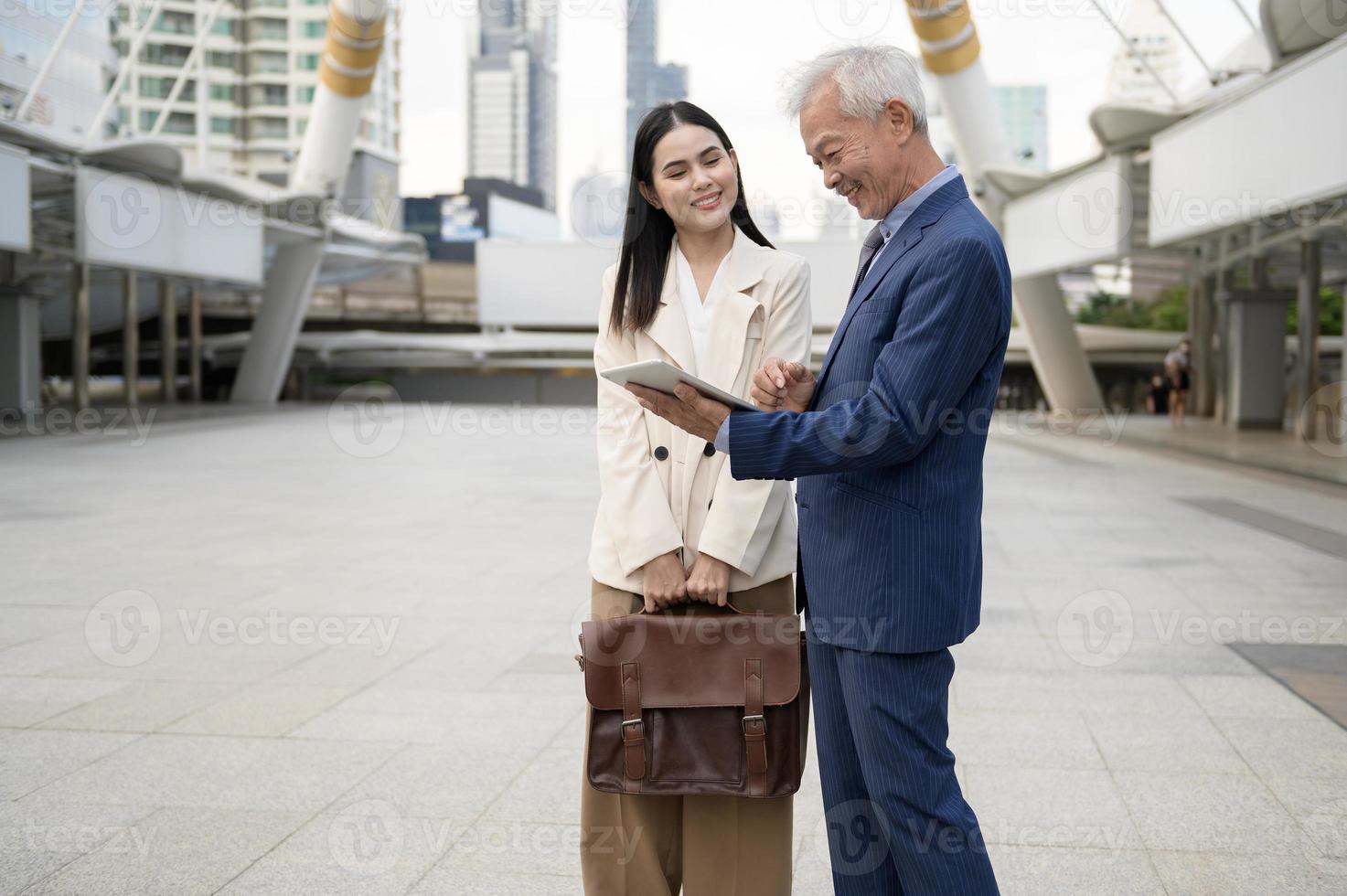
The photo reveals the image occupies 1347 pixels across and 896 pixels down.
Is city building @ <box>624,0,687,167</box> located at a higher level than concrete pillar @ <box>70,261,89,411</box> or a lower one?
higher

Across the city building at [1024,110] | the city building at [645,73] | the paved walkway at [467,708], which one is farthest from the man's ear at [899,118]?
the city building at [1024,110]

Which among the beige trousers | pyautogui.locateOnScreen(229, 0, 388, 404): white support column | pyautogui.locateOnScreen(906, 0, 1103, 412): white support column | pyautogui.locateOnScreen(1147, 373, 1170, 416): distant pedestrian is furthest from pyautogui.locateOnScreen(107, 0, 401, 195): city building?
the beige trousers

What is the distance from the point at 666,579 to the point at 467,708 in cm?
272

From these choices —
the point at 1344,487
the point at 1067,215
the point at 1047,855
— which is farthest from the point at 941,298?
the point at 1067,215

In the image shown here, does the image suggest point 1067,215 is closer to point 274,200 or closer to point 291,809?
point 274,200

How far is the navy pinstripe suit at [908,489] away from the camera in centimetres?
217

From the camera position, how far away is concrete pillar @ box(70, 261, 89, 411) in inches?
955

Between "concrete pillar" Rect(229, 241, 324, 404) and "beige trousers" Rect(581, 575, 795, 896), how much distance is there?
109 ft

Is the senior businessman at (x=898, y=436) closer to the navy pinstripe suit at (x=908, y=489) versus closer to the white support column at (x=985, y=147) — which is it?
the navy pinstripe suit at (x=908, y=489)

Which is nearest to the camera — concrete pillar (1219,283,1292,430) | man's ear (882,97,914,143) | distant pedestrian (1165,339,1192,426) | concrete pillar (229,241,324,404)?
man's ear (882,97,914,143)

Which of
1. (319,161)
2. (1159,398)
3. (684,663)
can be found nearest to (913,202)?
(684,663)

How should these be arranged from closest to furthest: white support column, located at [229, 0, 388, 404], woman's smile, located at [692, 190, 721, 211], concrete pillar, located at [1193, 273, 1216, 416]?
woman's smile, located at [692, 190, 721, 211] < white support column, located at [229, 0, 388, 404] < concrete pillar, located at [1193, 273, 1216, 416]

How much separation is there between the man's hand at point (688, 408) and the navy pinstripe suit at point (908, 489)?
47 mm

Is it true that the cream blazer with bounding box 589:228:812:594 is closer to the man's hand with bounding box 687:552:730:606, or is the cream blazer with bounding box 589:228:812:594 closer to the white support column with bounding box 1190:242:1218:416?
the man's hand with bounding box 687:552:730:606
